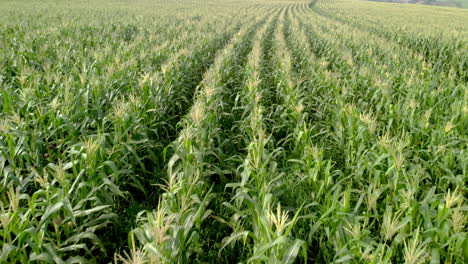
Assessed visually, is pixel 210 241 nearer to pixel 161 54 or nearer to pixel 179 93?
pixel 179 93

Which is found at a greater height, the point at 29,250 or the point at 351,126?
the point at 351,126

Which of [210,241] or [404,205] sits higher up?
[404,205]

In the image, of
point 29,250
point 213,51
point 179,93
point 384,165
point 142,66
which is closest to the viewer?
point 29,250

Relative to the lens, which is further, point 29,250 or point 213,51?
point 213,51

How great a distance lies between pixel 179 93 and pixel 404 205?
187 inches

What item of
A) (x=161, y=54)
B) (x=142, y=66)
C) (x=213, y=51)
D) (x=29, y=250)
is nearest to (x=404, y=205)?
(x=29, y=250)

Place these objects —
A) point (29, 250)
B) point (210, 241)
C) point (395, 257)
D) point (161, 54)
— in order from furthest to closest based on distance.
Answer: point (161, 54) < point (210, 241) < point (29, 250) < point (395, 257)

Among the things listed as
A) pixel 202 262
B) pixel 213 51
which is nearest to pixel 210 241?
pixel 202 262

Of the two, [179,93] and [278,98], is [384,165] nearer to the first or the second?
[278,98]

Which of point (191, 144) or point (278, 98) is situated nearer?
point (191, 144)

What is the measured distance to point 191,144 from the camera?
345 cm

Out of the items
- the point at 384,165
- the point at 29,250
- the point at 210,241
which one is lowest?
the point at 210,241

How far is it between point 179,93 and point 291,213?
13.0ft

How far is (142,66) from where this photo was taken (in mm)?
7711
